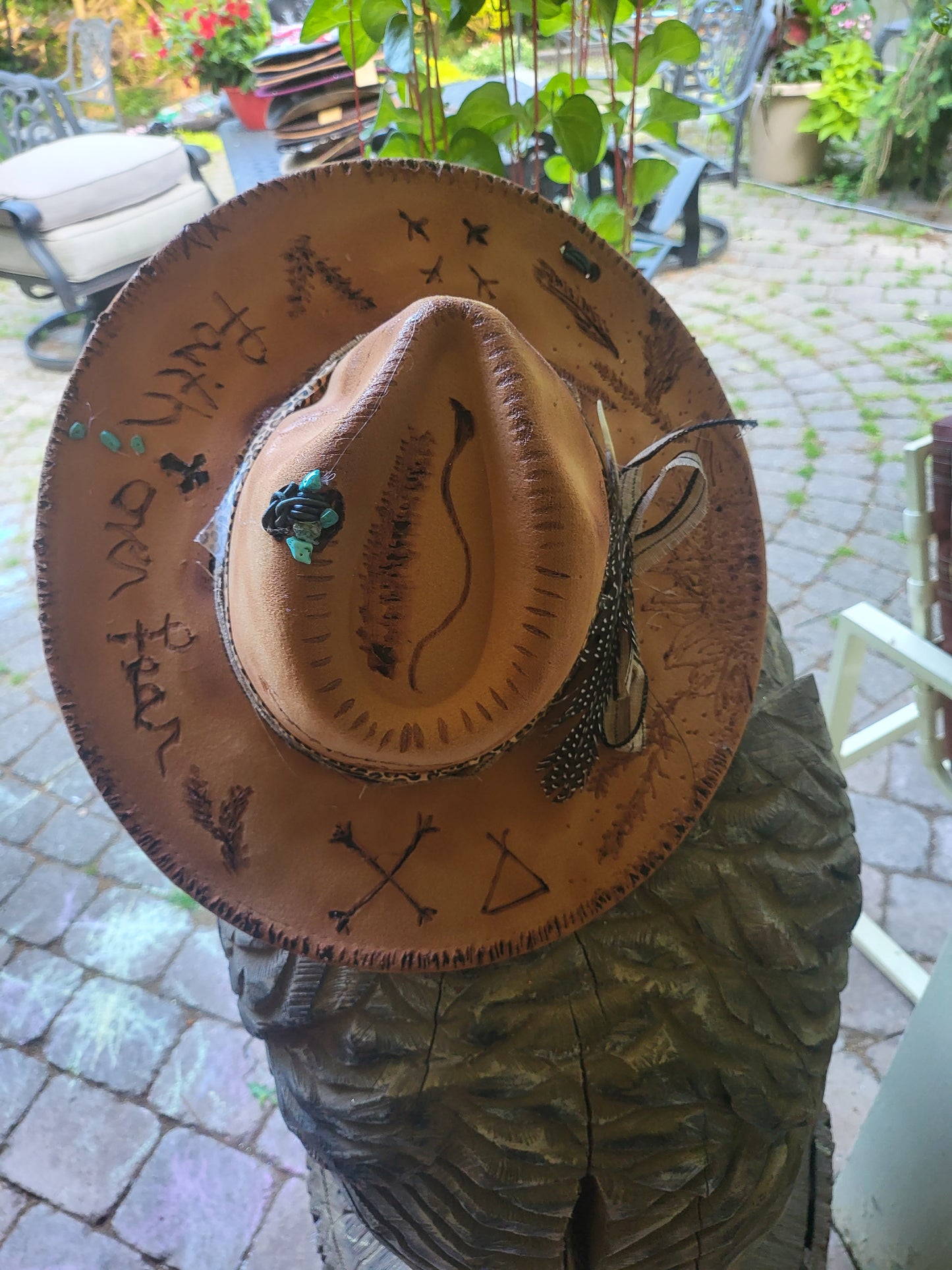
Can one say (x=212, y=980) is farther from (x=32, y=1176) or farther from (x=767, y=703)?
(x=767, y=703)

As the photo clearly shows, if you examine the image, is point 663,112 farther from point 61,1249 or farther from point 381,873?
A: point 61,1249

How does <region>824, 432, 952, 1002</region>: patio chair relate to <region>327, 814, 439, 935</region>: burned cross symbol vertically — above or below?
below

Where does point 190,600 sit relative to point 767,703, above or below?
above

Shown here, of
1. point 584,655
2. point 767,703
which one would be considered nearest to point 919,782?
point 767,703

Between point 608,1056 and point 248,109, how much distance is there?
4376 millimetres

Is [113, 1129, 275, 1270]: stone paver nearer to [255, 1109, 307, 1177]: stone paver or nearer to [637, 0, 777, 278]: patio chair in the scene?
[255, 1109, 307, 1177]: stone paver

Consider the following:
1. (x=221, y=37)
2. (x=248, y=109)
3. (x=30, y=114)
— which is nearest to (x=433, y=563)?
(x=248, y=109)

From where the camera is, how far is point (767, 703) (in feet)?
3.16

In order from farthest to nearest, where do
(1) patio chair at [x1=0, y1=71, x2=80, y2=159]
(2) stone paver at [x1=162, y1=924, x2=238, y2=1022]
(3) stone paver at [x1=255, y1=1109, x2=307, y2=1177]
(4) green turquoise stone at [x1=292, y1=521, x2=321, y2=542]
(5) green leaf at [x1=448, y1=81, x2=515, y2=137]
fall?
(1) patio chair at [x1=0, y1=71, x2=80, y2=159]
(2) stone paver at [x1=162, y1=924, x2=238, y2=1022]
(3) stone paver at [x1=255, y1=1109, x2=307, y2=1177]
(5) green leaf at [x1=448, y1=81, x2=515, y2=137]
(4) green turquoise stone at [x1=292, y1=521, x2=321, y2=542]

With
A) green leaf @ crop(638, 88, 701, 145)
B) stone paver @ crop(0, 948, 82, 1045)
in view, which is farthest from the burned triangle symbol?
stone paver @ crop(0, 948, 82, 1045)

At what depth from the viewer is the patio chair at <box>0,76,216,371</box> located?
4.20 meters

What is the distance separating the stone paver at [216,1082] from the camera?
5.88 ft

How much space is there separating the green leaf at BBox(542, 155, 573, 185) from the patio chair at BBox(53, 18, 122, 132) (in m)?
A: 5.76

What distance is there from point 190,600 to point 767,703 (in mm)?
614
